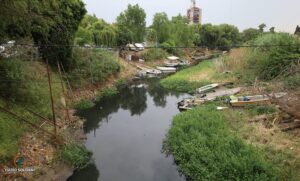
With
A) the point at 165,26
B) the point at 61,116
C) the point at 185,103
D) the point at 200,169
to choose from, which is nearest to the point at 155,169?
the point at 200,169

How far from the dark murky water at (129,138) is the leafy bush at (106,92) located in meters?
0.53

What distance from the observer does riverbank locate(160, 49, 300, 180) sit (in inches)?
312

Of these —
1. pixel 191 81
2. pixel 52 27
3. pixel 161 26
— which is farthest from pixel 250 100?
pixel 161 26

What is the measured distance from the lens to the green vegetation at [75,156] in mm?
9547

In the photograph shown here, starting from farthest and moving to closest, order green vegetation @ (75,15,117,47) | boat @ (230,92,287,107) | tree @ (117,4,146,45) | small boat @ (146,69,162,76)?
tree @ (117,4,146,45) → small boat @ (146,69,162,76) → green vegetation @ (75,15,117,47) → boat @ (230,92,287,107)

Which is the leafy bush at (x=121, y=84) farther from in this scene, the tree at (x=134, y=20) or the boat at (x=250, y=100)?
the tree at (x=134, y=20)

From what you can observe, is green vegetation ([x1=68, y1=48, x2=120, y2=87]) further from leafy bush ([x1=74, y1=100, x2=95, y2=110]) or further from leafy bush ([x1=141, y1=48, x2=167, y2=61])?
leafy bush ([x1=141, y1=48, x2=167, y2=61])

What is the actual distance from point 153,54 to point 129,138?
24.6 metres

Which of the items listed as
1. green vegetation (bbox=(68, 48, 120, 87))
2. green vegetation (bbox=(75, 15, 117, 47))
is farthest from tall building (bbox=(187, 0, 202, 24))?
green vegetation (bbox=(68, 48, 120, 87))

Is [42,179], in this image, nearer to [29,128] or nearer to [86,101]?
[29,128]

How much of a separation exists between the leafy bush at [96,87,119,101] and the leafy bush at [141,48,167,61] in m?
14.0

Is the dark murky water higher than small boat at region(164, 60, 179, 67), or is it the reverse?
small boat at region(164, 60, 179, 67)

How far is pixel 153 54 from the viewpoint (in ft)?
118

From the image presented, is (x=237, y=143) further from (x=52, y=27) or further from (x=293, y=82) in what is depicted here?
(x=52, y=27)
